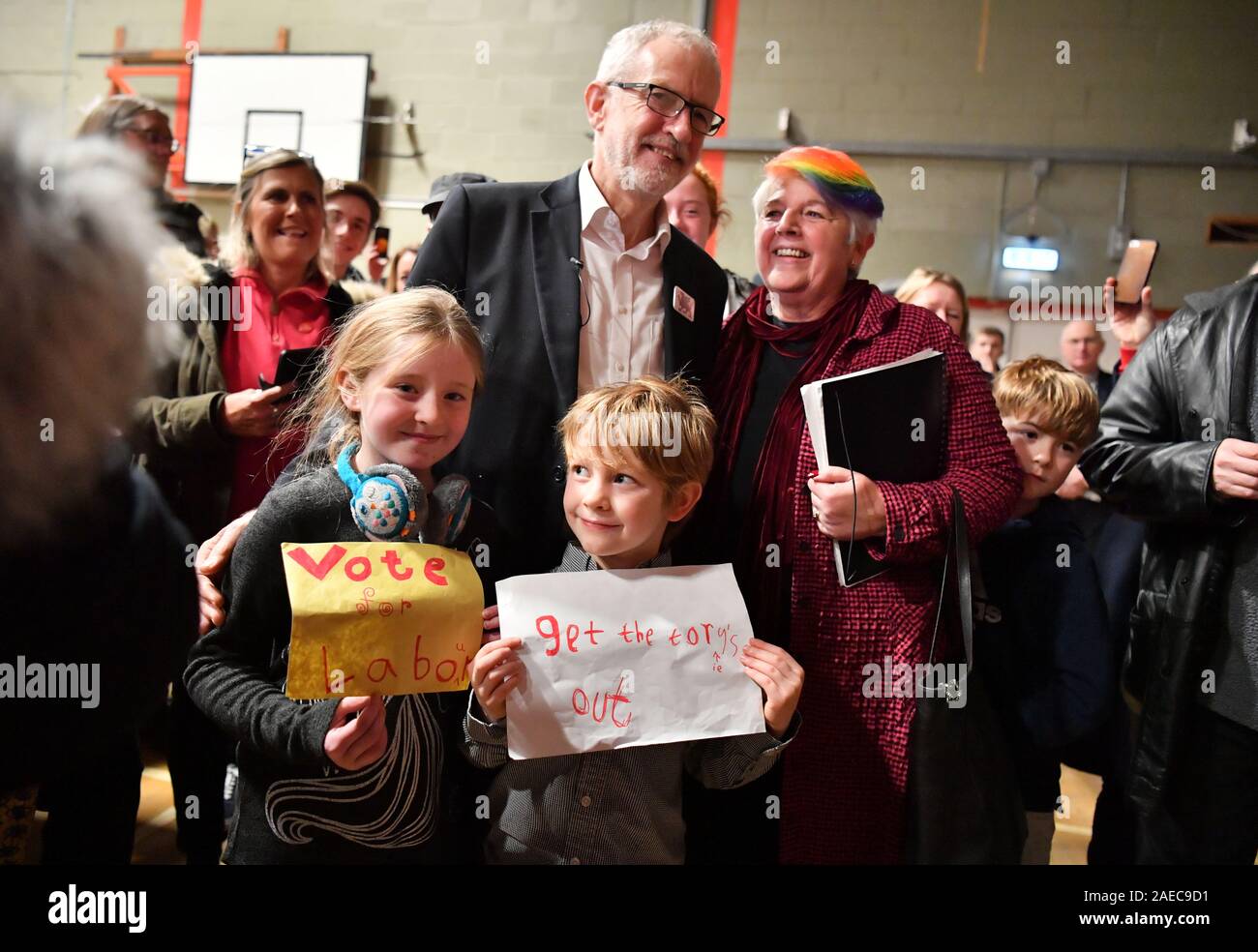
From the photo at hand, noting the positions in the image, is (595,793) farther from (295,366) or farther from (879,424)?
(295,366)

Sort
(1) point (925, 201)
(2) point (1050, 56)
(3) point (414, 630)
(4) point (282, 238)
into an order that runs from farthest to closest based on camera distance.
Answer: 1. (1) point (925, 201)
2. (2) point (1050, 56)
3. (4) point (282, 238)
4. (3) point (414, 630)

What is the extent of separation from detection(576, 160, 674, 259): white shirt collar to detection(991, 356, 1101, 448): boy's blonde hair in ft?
2.57

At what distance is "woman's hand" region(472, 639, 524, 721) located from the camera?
4.02 feet

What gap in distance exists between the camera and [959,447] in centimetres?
149

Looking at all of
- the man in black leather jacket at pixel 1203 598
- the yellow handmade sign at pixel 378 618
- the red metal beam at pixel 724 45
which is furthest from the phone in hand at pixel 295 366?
the red metal beam at pixel 724 45

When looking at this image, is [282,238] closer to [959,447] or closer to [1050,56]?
[959,447]

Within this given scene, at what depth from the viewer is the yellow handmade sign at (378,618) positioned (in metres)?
1.16

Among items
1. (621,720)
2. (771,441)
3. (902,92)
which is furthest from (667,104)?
(902,92)

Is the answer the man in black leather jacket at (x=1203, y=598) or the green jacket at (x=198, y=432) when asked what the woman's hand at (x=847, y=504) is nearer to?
the man in black leather jacket at (x=1203, y=598)

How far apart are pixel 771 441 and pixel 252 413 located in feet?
3.12

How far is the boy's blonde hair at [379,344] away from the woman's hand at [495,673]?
1.21ft

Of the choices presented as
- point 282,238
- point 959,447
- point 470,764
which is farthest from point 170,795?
point 959,447

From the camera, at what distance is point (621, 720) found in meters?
1.30

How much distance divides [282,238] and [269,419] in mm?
492
